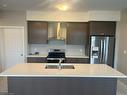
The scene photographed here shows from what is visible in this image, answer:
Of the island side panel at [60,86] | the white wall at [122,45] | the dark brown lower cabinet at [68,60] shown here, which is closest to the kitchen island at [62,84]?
the island side panel at [60,86]

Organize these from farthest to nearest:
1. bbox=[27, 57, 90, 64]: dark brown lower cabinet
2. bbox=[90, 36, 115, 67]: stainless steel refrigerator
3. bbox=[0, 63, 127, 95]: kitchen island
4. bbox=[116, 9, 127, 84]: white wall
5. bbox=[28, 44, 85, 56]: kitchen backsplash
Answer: bbox=[28, 44, 85, 56]: kitchen backsplash
bbox=[27, 57, 90, 64]: dark brown lower cabinet
bbox=[90, 36, 115, 67]: stainless steel refrigerator
bbox=[116, 9, 127, 84]: white wall
bbox=[0, 63, 127, 95]: kitchen island

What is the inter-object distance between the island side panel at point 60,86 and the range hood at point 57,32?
3.10m

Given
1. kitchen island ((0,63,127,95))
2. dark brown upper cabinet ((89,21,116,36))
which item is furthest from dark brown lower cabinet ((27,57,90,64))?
kitchen island ((0,63,127,95))

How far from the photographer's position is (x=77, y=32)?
573 centimetres

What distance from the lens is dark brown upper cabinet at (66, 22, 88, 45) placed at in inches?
226

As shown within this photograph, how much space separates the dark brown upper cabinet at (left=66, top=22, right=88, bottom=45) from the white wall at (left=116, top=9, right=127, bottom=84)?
1.31m

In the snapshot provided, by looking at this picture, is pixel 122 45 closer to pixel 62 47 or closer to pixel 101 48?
pixel 101 48

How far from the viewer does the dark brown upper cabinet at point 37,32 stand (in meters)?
5.67

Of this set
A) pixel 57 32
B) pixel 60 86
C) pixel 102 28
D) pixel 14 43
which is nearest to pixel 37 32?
pixel 57 32

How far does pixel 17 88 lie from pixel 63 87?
0.92m

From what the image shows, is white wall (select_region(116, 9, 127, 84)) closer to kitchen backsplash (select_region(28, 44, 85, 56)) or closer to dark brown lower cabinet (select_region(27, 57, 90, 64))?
dark brown lower cabinet (select_region(27, 57, 90, 64))

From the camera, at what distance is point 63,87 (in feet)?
9.67

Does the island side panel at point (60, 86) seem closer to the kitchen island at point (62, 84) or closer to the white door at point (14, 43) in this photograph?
the kitchen island at point (62, 84)

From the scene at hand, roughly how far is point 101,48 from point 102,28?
762 millimetres
